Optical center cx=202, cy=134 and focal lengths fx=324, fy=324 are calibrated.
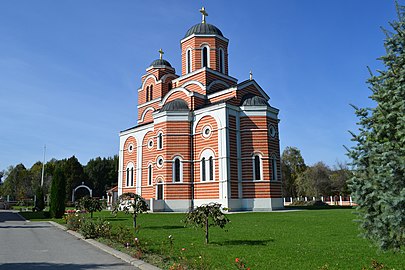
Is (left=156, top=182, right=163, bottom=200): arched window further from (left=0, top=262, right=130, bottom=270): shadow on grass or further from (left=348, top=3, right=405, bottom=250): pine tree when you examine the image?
(left=348, top=3, right=405, bottom=250): pine tree

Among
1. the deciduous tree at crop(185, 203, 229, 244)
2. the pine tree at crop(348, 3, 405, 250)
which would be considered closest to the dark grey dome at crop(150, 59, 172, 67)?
the deciduous tree at crop(185, 203, 229, 244)

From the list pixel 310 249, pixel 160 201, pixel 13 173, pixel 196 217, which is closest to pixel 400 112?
pixel 310 249

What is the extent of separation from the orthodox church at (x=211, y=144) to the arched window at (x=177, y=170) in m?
0.08

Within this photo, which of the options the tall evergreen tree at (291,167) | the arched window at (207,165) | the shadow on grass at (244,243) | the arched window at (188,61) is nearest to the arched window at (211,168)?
the arched window at (207,165)

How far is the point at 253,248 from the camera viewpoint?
8.14m

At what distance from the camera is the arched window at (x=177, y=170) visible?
85.0ft

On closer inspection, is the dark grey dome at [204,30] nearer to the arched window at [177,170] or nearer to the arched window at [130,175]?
the arched window at [177,170]

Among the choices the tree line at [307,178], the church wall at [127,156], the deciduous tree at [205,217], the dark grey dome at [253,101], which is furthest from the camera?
the tree line at [307,178]

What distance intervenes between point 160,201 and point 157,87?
14237 mm

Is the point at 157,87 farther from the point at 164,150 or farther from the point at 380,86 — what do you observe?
the point at 380,86

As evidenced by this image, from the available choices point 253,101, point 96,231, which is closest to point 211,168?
point 253,101

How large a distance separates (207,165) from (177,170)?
101 inches

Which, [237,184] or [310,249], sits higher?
[237,184]

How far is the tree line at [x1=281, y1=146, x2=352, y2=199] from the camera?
1727 inches
